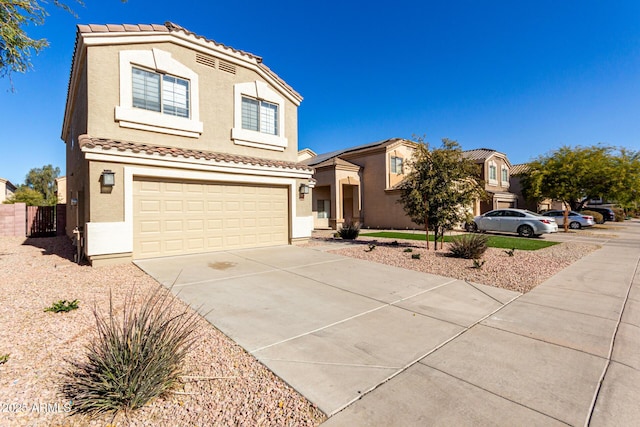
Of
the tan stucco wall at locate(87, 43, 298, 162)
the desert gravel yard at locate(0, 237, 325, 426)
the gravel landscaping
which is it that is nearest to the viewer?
the desert gravel yard at locate(0, 237, 325, 426)

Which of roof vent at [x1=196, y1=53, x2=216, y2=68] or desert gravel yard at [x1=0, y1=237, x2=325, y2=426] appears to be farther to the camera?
roof vent at [x1=196, y1=53, x2=216, y2=68]

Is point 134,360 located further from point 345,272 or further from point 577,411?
point 345,272

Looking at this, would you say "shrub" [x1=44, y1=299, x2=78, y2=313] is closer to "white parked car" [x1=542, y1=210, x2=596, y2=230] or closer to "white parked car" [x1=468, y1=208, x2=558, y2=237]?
"white parked car" [x1=468, y1=208, x2=558, y2=237]

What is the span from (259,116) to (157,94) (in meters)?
3.76

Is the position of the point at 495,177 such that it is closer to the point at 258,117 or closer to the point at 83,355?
the point at 258,117

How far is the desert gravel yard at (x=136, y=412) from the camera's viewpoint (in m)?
2.52

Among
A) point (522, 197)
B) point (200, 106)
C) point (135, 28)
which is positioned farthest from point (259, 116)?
point (522, 197)

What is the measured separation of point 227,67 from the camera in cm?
1121

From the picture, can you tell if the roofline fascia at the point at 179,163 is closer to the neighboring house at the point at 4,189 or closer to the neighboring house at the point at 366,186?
the neighboring house at the point at 366,186

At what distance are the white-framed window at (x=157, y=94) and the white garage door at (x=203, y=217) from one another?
196 centimetres

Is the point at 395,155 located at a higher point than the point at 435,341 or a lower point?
higher

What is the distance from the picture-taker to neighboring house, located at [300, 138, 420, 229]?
2138 centimetres

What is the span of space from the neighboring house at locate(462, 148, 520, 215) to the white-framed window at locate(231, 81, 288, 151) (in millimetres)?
20452

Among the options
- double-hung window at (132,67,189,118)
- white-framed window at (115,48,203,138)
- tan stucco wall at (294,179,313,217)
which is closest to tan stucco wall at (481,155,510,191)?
tan stucco wall at (294,179,313,217)
